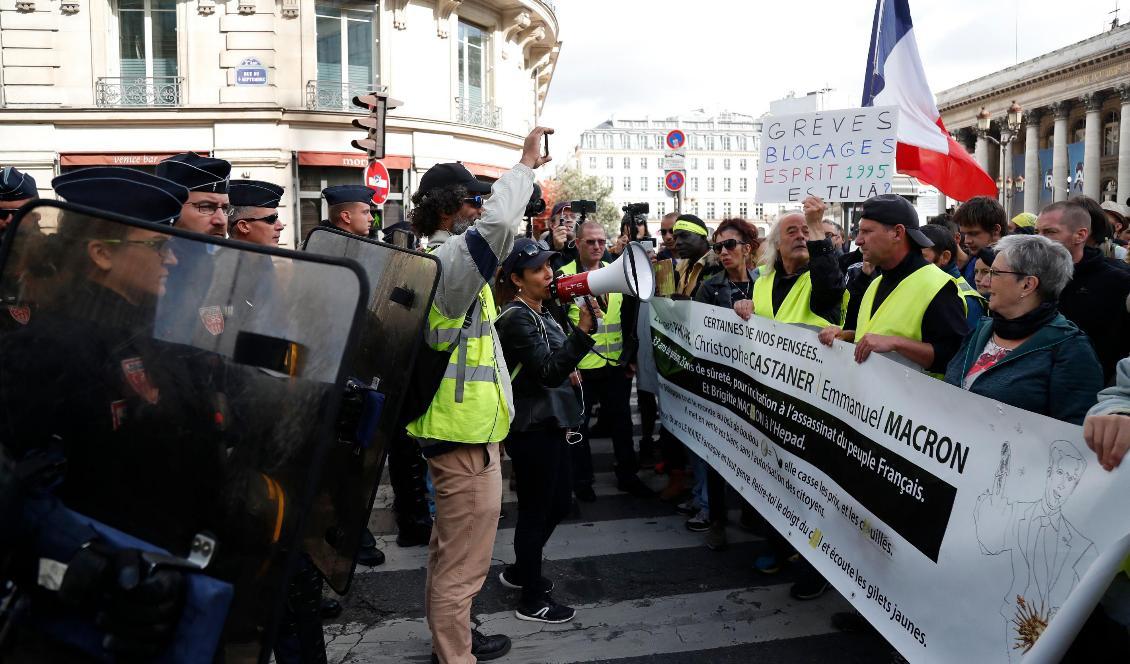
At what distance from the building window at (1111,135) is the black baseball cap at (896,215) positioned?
64.0 m

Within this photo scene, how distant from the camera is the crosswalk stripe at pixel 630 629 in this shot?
370cm

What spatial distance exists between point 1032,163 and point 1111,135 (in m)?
6.84

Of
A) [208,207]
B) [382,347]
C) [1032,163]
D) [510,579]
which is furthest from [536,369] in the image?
[1032,163]

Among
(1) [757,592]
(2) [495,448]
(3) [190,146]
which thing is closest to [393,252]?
(2) [495,448]

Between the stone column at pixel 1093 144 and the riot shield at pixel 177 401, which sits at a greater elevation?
the stone column at pixel 1093 144

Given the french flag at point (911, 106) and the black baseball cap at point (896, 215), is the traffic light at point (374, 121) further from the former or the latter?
the black baseball cap at point (896, 215)

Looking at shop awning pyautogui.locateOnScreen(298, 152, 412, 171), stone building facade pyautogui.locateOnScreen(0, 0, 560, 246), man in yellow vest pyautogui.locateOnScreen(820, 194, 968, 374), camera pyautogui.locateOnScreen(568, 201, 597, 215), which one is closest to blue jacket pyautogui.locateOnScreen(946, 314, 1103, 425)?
man in yellow vest pyautogui.locateOnScreen(820, 194, 968, 374)

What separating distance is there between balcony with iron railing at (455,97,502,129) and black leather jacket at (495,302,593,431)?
20066 mm

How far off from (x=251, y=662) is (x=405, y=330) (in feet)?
4.00

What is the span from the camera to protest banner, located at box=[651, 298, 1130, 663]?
2.21 metres

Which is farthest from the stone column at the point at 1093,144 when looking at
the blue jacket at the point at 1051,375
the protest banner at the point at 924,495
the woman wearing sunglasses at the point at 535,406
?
the woman wearing sunglasses at the point at 535,406

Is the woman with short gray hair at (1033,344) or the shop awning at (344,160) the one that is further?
the shop awning at (344,160)

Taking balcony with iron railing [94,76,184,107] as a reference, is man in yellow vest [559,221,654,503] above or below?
below

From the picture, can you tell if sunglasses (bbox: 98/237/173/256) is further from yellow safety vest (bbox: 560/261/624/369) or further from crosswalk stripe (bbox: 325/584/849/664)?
yellow safety vest (bbox: 560/261/624/369)
